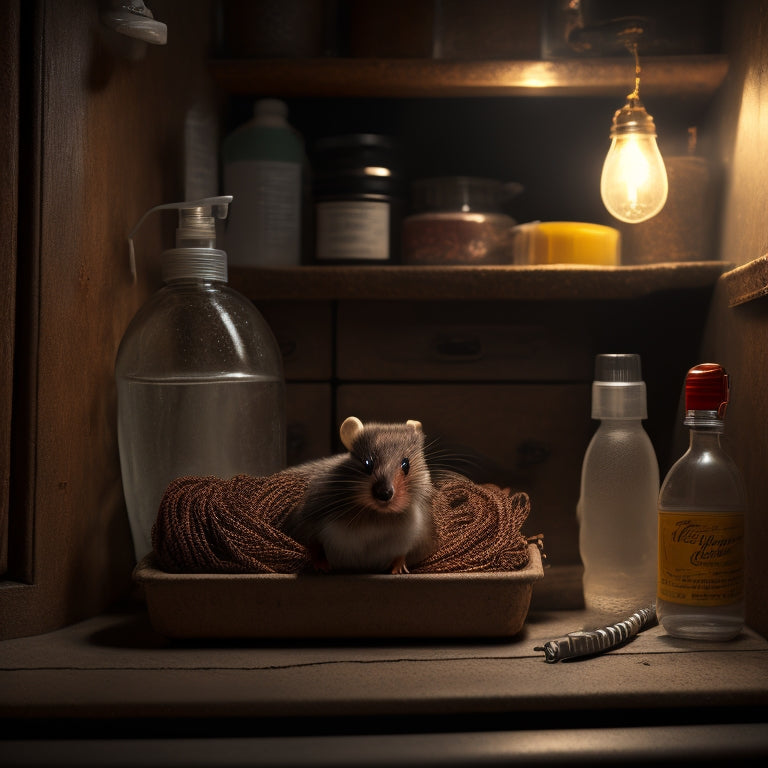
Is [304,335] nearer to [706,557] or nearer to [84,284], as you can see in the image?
[84,284]

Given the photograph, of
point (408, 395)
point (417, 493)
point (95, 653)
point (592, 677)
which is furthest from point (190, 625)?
point (408, 395)

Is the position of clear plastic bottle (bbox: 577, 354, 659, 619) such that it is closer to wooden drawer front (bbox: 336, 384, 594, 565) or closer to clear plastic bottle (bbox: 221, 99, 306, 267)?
wooden drawer front (bbox: 336, 384, 594, 565)

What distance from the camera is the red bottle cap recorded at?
2.27 ft

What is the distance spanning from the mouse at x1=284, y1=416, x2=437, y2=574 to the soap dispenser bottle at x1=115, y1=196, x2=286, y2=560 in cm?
21

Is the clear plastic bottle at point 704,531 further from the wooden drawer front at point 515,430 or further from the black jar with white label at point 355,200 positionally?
the black jar with white label at point 355,200

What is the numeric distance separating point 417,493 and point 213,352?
295 mm

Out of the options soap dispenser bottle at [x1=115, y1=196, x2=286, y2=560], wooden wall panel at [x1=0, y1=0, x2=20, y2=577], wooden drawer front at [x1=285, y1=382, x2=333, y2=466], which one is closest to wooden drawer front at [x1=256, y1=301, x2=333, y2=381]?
wooden drawer front at [x1=285, y1=382, x2=333, y2=466]

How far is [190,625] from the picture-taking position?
66 cm

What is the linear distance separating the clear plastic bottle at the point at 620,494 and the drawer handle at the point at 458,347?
20 centimetres

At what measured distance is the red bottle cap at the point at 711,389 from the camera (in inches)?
27.2

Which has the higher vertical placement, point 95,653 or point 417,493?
point 417,493

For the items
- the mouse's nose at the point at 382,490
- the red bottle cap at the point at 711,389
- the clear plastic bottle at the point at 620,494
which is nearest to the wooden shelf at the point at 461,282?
the clear plastic bottle at the point at 620,494

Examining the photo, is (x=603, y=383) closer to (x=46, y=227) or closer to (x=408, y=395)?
(x=408, y=395)

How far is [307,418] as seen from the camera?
101 centimetres
